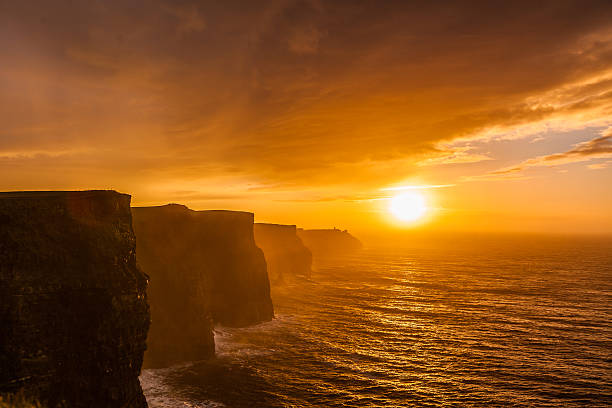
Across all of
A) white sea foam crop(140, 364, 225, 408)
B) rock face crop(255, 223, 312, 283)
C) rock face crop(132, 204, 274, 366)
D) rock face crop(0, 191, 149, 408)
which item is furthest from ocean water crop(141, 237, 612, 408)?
rock face crop(255, 223, 312, 283)

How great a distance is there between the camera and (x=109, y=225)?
26766 mm

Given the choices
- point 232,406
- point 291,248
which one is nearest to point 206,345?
point 232,406

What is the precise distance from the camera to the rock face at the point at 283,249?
115312 millimetres

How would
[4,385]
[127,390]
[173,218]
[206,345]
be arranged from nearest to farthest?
[4,385], [127,390], [206,345], [173,218]

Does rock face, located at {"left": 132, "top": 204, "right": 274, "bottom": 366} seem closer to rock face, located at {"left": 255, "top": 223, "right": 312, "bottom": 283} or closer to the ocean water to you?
the ocean water

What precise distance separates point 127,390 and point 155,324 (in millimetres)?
20192

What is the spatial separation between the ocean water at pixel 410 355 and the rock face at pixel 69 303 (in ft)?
36.8

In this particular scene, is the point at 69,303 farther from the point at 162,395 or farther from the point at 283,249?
the point at 283,249

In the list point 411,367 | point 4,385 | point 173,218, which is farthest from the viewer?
point 173,218

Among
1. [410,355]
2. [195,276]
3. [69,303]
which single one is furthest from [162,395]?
[410,355]

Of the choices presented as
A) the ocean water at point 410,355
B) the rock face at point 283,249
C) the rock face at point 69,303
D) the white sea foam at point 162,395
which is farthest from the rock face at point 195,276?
the rock face at point 283,249

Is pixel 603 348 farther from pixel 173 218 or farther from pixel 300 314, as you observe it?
pixel 173 218

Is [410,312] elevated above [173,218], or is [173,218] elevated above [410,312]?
[173,218]

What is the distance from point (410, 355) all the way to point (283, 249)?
7627 centimetres
